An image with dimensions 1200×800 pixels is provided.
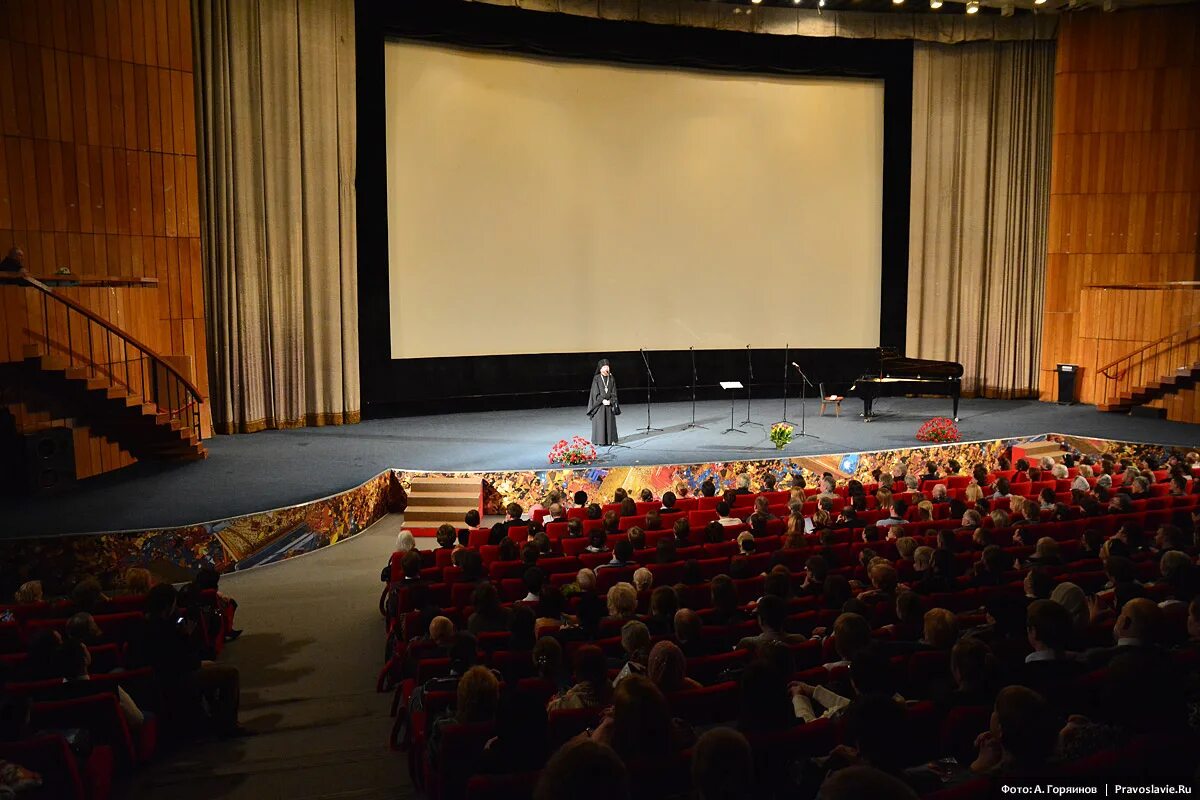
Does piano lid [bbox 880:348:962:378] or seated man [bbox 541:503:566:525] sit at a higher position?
piano lid [bbox 880:348:962:378]

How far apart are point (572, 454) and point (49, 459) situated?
628 centimetres

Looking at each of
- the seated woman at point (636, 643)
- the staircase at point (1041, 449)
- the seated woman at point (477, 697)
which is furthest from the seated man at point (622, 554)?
the staircase at point (1041, 449)

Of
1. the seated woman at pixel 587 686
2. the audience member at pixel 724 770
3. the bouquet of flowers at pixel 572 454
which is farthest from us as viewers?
the bouquet of flowers at pixel 572 454

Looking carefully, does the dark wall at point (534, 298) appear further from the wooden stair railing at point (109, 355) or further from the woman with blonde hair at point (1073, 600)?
the woman with blonde hair at point (1073, 600)

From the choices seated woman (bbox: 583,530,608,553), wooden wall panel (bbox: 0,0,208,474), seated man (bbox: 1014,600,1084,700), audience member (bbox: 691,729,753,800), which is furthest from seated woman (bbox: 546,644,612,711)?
wooden wall panel (bbox: 0,0,208,474)

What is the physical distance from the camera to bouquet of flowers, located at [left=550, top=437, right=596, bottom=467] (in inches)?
526

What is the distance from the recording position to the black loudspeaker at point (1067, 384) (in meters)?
19.1

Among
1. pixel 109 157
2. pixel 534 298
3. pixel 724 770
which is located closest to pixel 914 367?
pixel 534 298

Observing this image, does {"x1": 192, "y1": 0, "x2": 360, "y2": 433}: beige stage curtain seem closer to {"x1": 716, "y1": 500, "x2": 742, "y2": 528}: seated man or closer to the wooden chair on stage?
the wooden chair on stage

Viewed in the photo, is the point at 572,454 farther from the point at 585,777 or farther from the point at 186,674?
the point at 585,777

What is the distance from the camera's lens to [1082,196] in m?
19.3

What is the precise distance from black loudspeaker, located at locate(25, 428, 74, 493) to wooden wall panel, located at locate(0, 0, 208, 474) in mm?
434

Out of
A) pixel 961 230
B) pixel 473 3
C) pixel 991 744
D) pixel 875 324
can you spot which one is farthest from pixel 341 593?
pixel 961 230

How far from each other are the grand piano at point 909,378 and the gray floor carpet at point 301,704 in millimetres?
9670
